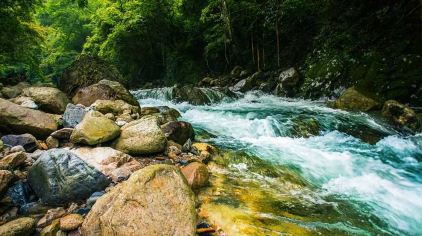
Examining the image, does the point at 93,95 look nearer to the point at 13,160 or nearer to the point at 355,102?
the point at 13,160

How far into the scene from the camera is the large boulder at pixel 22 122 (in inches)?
204

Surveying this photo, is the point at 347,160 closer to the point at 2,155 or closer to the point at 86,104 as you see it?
the point at 2,155

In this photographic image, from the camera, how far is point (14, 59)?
947 centimetres

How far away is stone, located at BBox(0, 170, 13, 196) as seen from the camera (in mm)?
3438

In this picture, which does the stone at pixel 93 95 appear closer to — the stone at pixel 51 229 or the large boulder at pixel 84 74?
the large boulder at pixel 84 74

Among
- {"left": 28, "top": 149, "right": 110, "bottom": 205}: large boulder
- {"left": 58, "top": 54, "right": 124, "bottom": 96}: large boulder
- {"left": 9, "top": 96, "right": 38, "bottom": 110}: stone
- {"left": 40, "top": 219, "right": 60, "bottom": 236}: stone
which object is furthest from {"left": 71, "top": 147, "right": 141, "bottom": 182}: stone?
A: {"left": 58, "top": 54, "right": 124, "bottom": 96}: large boulder

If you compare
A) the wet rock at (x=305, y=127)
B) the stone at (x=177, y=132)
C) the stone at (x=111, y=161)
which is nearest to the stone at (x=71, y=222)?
the stone at (x=111, y=161)

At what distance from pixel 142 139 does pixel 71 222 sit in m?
2.08

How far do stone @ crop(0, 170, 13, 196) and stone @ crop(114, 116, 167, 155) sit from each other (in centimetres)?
166

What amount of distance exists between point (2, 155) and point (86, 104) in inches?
181

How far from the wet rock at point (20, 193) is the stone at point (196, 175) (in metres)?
1.99

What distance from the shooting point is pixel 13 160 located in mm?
4090

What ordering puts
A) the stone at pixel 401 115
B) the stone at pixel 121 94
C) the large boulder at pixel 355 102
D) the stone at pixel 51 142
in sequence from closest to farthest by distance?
1. the stone at pixel 51 142
2. the stone at pixel 401 115
3. the stone at pixel 121 94
4. the large boulder at pixel 355 102

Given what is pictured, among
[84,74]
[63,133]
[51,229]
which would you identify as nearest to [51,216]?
[51,229]
